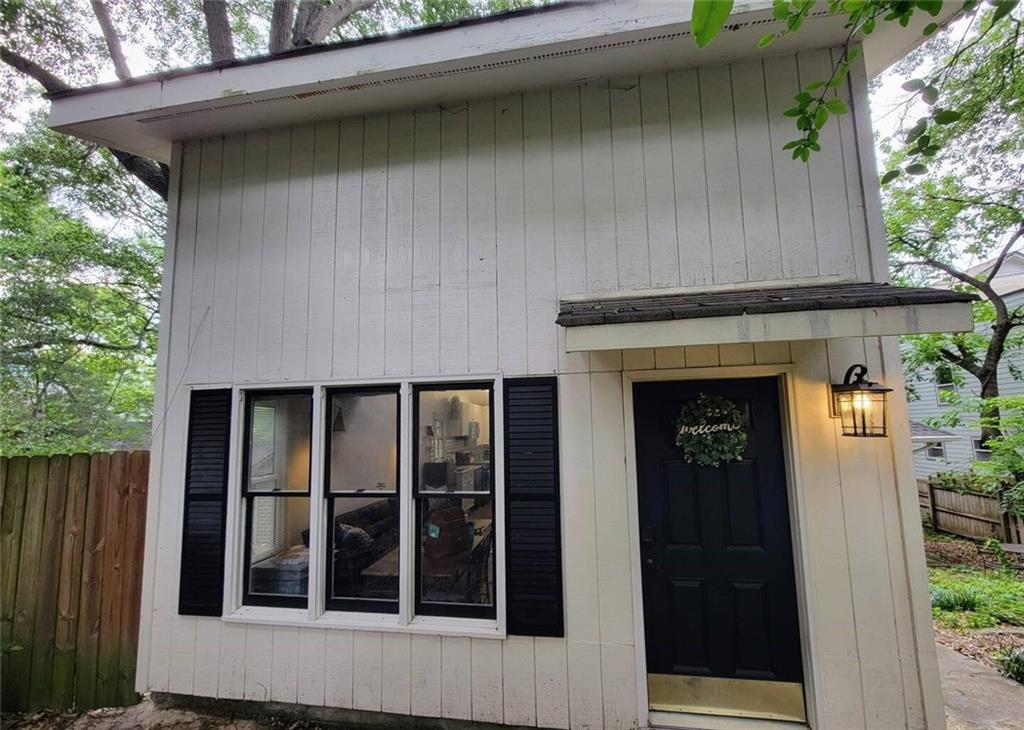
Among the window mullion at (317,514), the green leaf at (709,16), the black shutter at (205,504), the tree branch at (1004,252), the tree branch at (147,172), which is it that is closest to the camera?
the green leaf at (709,16)

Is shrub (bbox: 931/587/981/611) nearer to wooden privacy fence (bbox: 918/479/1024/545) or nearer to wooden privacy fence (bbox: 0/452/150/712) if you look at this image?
wooden privacy fence (bbox: 918/479/1024/545)

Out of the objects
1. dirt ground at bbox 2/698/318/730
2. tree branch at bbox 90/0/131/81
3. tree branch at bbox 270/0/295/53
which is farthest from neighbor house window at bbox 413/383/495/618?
tree branch at bbox 90/0/131/81

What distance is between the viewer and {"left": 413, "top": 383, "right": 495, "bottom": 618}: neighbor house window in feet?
9.84

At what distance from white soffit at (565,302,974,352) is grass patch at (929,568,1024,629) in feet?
14.3

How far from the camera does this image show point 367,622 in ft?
9.91

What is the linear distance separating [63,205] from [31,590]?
16.7 ft

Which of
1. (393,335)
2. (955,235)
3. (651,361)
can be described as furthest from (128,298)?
(955,235)

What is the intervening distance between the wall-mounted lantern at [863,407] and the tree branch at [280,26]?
7064mm

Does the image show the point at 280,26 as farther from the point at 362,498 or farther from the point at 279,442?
the point at 362,498

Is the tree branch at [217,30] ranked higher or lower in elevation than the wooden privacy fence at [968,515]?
higher

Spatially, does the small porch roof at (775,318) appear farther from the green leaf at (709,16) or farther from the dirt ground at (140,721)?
the dirt ground at (140,721)

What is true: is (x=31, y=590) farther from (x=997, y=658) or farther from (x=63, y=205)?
(x=997, y=658)

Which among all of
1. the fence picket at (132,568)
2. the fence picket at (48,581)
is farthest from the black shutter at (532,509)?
the fence picket at (48,581)

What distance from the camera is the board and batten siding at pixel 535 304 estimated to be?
8.75 feet
